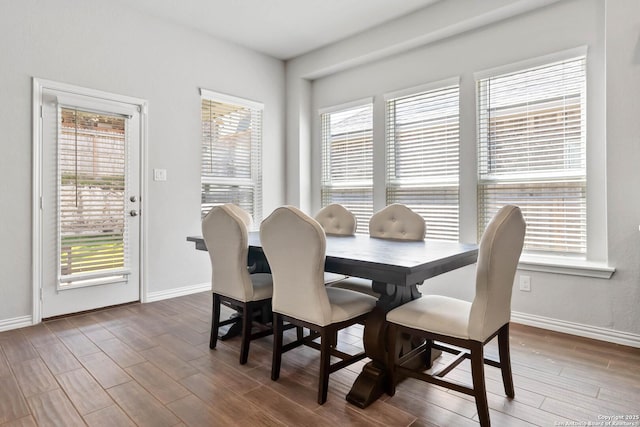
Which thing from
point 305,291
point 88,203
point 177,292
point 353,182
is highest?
point 353,182

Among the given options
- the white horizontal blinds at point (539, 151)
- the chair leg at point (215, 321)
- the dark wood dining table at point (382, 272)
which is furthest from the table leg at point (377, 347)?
the white horizontal blinds at point (539, 151)

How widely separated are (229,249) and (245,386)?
806mm

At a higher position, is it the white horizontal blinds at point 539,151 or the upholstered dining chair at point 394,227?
the white horizontal blinds at point 539,151

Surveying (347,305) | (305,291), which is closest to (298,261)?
(305,291)

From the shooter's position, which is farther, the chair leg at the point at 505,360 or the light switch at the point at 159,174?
the light switch at the point at 159,174

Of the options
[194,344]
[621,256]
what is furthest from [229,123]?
[621,256]

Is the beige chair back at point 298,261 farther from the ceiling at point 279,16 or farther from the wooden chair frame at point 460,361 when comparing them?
the ceiling at point 279,16

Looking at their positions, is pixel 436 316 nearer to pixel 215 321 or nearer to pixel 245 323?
pixel 245 323

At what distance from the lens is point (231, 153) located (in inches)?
179

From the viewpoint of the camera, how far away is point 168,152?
13.0 feet

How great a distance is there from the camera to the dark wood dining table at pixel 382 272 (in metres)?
1.79

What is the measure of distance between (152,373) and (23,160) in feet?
7.03

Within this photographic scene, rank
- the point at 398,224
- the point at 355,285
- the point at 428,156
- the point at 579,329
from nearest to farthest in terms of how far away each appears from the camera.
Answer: the point at 355,285
the point at 579,329
the point at 398,224
the point at 428,156

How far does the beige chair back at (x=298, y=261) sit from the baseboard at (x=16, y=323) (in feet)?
7.85
